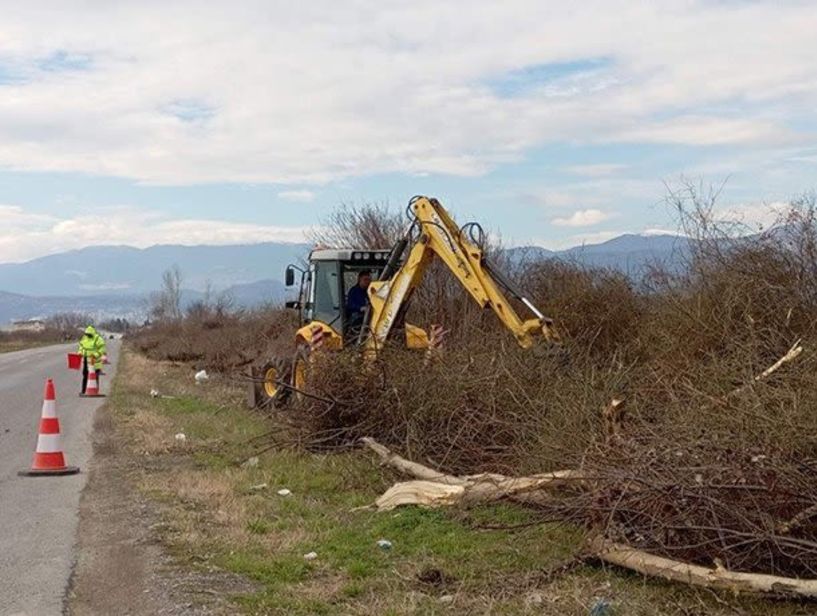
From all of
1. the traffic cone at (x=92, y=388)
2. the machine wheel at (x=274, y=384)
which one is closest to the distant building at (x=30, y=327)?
the traffic cone at (x=92, y=388)

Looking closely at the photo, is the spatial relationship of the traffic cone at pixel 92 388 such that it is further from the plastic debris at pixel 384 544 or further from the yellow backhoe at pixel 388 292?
the plastic debris at pixel 384 544

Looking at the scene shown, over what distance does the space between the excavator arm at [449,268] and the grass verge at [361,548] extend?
2.60 meters

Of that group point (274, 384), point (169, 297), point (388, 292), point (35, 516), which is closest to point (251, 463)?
point (35, 516)

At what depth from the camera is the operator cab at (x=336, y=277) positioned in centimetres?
1669

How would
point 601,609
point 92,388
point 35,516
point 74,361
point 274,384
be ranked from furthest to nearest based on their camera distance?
point 74,361 < point 92,388 < point 274,384 < point 35,516 < point 601,609

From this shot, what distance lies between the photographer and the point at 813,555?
5.95 metres

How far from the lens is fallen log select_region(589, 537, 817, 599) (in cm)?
573

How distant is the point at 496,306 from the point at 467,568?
19.9 feet

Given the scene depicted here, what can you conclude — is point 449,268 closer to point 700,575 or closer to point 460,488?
point 460,488

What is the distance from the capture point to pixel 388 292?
14.5 metres

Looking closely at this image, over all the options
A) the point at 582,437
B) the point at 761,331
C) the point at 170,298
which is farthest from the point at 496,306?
the point at 170,298

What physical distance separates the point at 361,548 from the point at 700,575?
8.68 ft

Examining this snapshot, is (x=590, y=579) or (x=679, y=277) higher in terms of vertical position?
(x=679, y=277)

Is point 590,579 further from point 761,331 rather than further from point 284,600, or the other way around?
point 761,331
